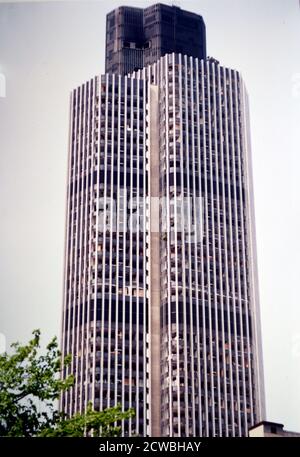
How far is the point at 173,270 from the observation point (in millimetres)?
61031

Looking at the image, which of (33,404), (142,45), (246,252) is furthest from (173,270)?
(33,404)

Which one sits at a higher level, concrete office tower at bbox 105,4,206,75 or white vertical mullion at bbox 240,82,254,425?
concrete office tower at bbox 105,4,206,75

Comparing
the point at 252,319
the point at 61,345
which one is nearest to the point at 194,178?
the point at 252,319

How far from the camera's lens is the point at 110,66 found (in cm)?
6831

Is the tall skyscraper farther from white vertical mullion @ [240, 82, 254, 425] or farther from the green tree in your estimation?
the green tree

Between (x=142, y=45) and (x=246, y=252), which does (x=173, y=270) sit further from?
(x=142, y=45)

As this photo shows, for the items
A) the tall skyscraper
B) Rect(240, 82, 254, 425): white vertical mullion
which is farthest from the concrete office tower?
Rect(240, 82, 254, 425): white vertical mullion

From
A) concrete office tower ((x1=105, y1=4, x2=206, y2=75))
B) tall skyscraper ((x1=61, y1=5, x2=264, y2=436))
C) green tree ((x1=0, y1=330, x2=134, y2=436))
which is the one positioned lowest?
green tree ((x1=0, y1=330, x2=134, y2=436))

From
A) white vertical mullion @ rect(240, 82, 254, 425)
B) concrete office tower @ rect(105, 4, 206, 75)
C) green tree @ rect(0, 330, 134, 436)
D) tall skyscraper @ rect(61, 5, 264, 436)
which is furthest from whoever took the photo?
concrete office tower @ rect(105, 4, 206, 75)

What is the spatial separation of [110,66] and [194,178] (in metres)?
13.7

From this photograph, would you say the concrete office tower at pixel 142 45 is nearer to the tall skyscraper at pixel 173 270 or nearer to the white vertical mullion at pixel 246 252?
the tall skyscraper at pixel 173 270

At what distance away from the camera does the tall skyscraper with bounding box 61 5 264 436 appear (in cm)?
5756

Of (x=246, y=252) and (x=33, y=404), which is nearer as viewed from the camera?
(x=33, y=404)
